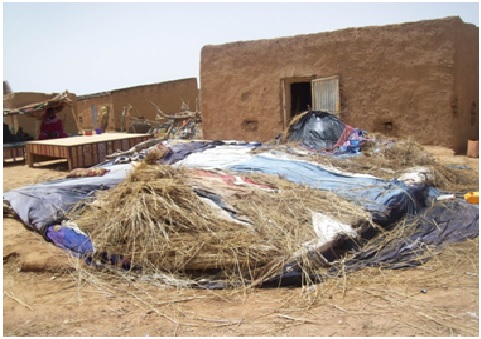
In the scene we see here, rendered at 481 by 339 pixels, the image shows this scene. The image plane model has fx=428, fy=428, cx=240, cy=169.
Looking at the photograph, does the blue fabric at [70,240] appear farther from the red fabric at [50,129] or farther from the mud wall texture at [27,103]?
the mud wall texture at [27,103]

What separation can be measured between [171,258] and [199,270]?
23 cm

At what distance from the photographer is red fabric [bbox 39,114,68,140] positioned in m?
11.7

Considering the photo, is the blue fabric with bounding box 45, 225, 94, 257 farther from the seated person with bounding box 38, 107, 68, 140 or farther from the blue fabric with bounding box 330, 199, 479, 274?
the seated person with bounding box 38, 107, 68, 140

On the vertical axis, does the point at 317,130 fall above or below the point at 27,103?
below

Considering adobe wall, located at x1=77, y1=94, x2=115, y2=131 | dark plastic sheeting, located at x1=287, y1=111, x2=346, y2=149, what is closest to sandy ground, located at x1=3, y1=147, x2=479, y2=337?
dark plastic sheeting, located at x1=287, y1=111, x2=346, y2=149

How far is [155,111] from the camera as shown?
2030 centimetres

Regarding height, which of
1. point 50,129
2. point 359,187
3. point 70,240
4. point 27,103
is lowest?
point 70,240

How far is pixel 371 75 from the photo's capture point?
9273mm

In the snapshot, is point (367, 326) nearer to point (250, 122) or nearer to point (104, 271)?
point (104, 271)

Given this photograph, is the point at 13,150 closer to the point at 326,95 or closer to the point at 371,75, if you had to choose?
the point at 326,95

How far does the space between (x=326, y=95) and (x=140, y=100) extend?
1207cm

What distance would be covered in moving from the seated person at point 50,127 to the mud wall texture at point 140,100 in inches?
283

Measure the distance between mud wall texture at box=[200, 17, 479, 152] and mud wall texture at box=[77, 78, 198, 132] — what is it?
9391mm

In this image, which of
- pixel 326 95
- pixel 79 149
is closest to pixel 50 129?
pixel 79 149
